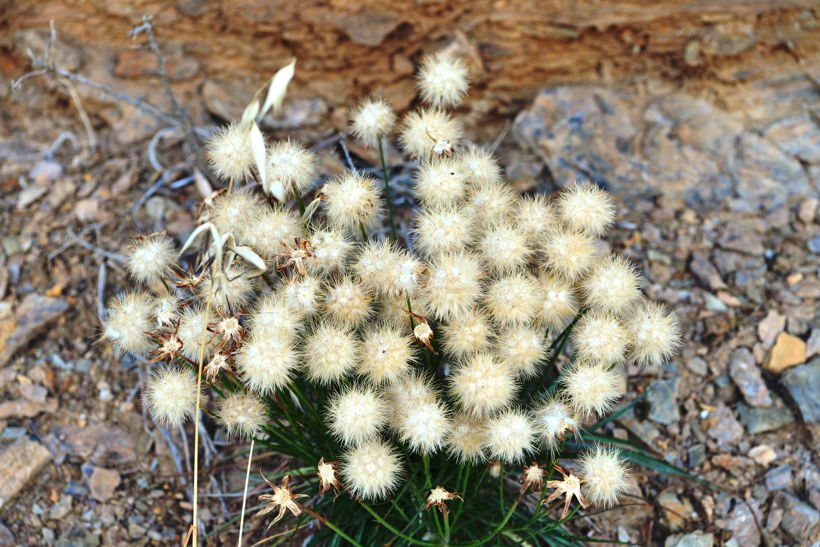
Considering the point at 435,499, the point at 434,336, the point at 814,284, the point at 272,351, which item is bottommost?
the point at 814,284

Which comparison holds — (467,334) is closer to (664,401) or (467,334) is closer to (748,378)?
(664,401)

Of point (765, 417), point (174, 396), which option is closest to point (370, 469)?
point (174, 396)

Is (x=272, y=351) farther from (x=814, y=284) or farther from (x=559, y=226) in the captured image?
(x=814, y=284)

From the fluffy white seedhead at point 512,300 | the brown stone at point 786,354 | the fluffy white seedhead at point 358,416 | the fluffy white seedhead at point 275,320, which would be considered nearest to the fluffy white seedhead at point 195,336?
the fluffy white seedhead at point 275,320

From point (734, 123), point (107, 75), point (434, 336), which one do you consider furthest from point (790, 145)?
point (107, 75)

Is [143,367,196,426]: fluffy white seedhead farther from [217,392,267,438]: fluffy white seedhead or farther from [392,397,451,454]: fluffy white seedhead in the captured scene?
[392,397,451,454]: fluffy white seedhead

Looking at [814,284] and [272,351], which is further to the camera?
[814,284]
